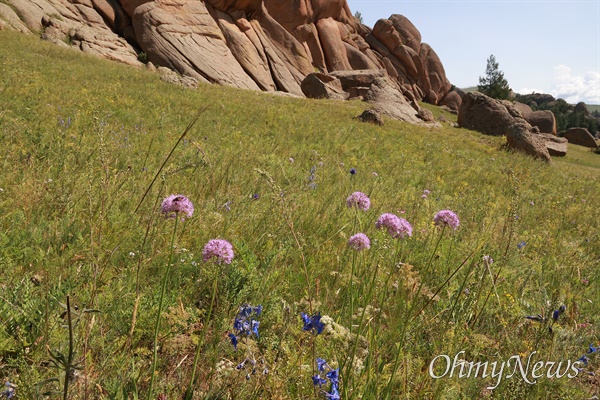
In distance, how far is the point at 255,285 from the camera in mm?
2453

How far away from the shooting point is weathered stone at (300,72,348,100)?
3325cm

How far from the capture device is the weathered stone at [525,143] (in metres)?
17.4

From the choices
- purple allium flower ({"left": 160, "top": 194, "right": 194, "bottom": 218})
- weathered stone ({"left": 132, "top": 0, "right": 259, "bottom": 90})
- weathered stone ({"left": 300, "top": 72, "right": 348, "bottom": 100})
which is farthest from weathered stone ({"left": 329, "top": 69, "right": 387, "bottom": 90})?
purple allium flower ({"left": 160, "top": 194, "right": 194, "bottom": 218})

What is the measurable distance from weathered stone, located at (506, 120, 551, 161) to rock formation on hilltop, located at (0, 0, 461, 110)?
994 inches

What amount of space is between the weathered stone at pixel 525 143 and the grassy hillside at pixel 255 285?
12.2 m

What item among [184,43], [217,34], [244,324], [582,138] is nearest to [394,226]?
[244,324]

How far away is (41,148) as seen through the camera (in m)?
4.46

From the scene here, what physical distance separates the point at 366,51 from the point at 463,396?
69.3 meters

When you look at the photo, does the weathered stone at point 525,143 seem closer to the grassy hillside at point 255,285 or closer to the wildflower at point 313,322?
the grassy hillside at point 255,285

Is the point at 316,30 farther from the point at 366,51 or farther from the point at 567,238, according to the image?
the point at 567,238

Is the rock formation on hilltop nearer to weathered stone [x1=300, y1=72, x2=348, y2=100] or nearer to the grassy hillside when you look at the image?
weathered stone [x1=300, y1=72, x2=348, y2=100]

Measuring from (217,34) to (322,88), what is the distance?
1458 cm

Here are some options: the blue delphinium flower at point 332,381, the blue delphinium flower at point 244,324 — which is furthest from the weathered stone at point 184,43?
the blue delphinium flower at point 332,381

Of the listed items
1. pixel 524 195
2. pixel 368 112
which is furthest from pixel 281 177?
pixel 368 112
